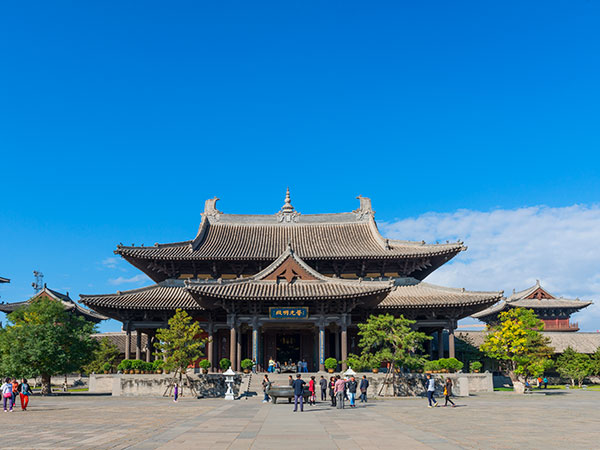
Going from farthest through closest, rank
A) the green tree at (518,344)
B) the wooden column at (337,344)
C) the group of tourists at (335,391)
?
the wooden column at (337,344) < the green tree at (518,344) < the group of tourists at (335,391)

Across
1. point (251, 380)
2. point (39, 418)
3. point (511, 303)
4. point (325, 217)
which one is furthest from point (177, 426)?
point (511, 303)

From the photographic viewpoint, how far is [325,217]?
5216 centimetres

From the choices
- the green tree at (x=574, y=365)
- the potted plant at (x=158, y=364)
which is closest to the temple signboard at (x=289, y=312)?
the potted plant at (x=158, y=364)

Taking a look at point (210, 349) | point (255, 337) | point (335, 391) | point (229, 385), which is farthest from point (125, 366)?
point (335, 391)

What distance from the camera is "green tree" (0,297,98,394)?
1394 inches

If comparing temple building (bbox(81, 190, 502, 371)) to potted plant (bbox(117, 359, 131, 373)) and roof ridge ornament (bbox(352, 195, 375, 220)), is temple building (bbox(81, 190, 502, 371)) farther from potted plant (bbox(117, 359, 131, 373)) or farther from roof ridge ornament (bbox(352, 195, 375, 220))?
potted plant (bbox(117, 359, 131, 373))

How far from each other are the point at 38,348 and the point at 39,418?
53.7 ft

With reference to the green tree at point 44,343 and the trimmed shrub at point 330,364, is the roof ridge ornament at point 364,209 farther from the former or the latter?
the green tree at point 44,343

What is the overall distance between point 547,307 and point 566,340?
7.62 m

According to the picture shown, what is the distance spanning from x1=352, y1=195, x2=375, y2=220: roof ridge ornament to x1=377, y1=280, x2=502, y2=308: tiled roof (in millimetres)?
9888

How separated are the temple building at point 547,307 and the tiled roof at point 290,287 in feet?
107

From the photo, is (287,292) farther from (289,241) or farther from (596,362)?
(596,362)

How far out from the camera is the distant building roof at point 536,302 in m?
64.1

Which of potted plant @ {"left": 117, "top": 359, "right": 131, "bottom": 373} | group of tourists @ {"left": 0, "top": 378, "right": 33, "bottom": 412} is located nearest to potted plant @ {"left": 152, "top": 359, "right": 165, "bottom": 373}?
potted plant @ {"left": 117, "top": 359, "right": 131, "bottom": 373}
